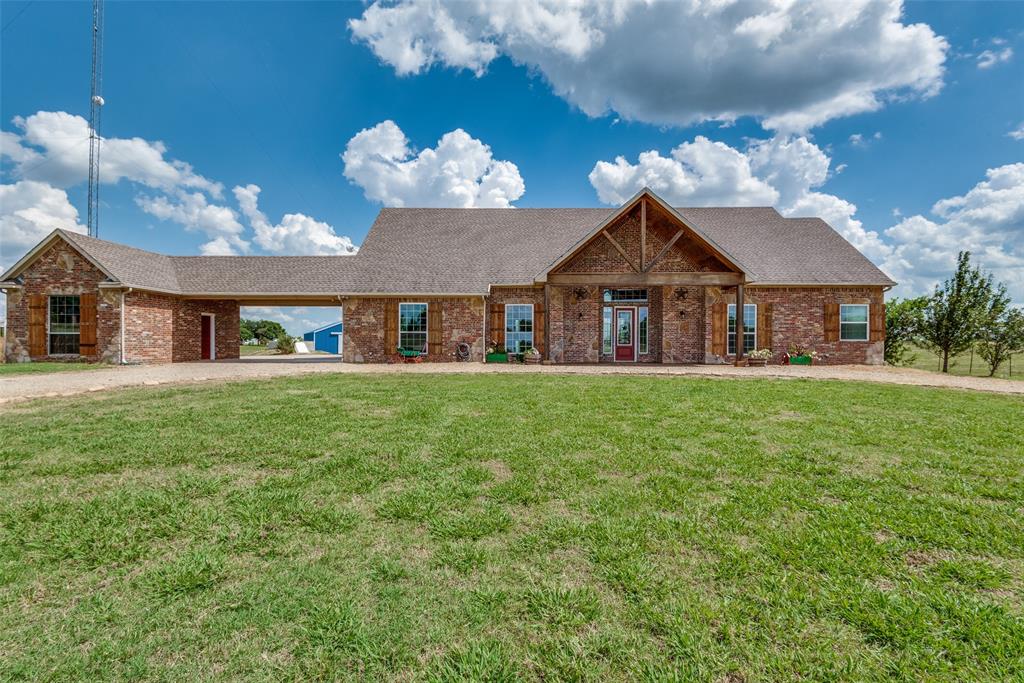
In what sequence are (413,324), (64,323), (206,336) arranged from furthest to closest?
(206,336) → (413,324) → (64,323)

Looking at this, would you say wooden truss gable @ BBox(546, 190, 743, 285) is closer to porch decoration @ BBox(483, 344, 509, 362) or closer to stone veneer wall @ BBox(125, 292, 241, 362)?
porch decoration @ BBox(483, 344, 509, 362)

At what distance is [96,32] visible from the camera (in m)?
19.6

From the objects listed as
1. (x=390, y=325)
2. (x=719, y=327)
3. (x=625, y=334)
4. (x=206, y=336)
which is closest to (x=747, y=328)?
(x=719, y=327)

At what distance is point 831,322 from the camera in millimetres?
16453

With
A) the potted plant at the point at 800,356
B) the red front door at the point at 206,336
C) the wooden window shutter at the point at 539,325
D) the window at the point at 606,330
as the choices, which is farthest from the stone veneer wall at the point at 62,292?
the potted plant at the point at 800,356

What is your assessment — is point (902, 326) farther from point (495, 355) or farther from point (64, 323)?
point (64, 323)

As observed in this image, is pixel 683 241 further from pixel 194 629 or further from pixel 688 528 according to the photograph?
pixel 194 629

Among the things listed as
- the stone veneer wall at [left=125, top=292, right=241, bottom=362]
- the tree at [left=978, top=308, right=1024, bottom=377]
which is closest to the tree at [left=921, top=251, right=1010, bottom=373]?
the tree at [left=978, top=308, right=1024, bottom=377]

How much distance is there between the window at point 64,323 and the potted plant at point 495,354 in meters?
15.0

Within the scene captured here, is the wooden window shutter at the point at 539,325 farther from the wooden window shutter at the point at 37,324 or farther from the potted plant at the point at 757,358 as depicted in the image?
the wooden window shutter at the point at 37,324

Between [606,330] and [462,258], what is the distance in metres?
6.73

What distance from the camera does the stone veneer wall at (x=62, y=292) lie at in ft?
50.9

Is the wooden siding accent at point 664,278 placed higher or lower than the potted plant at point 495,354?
higher

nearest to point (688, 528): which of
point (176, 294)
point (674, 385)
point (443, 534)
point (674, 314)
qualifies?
point (443, 534)
